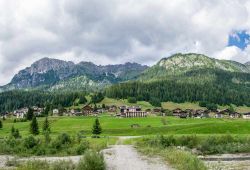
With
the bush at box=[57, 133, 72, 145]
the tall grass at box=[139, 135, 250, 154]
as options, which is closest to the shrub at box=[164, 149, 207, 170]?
the tall grass at box=[139, 135, 250, 154]

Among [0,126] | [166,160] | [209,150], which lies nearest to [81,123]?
[0,126]

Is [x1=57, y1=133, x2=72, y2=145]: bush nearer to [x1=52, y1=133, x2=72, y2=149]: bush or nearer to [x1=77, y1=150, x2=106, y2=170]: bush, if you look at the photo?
[x1=52, y1=133, x2=72, y2=149]: bush

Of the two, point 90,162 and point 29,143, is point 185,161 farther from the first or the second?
point 29,143

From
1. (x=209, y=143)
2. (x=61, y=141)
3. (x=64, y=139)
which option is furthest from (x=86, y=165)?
(x=64, y=139)

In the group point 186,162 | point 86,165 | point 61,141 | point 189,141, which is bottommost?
point 186,162

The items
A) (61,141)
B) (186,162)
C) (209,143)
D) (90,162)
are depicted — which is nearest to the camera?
(90,162)

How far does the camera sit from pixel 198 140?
85.9m

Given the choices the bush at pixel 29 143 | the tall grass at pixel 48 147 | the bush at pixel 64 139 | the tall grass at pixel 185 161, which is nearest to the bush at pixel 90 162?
the tall grass at pixel 185 161

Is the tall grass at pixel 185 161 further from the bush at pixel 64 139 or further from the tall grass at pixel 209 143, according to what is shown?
the bush at pixel 64 139

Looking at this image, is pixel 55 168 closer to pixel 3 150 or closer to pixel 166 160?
pixel 166 160

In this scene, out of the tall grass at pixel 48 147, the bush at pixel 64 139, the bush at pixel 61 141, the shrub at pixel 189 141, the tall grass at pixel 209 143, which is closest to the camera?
the tall grass at pixel 48 147

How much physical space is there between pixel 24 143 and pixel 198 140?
129 ft

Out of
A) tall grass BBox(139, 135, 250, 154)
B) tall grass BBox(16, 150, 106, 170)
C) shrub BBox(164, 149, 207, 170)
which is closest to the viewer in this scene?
shrub BBox(164, 149, 207, 170)

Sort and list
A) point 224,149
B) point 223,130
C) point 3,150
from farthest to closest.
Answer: point 223,130 → point 3,150 → point 224,149
